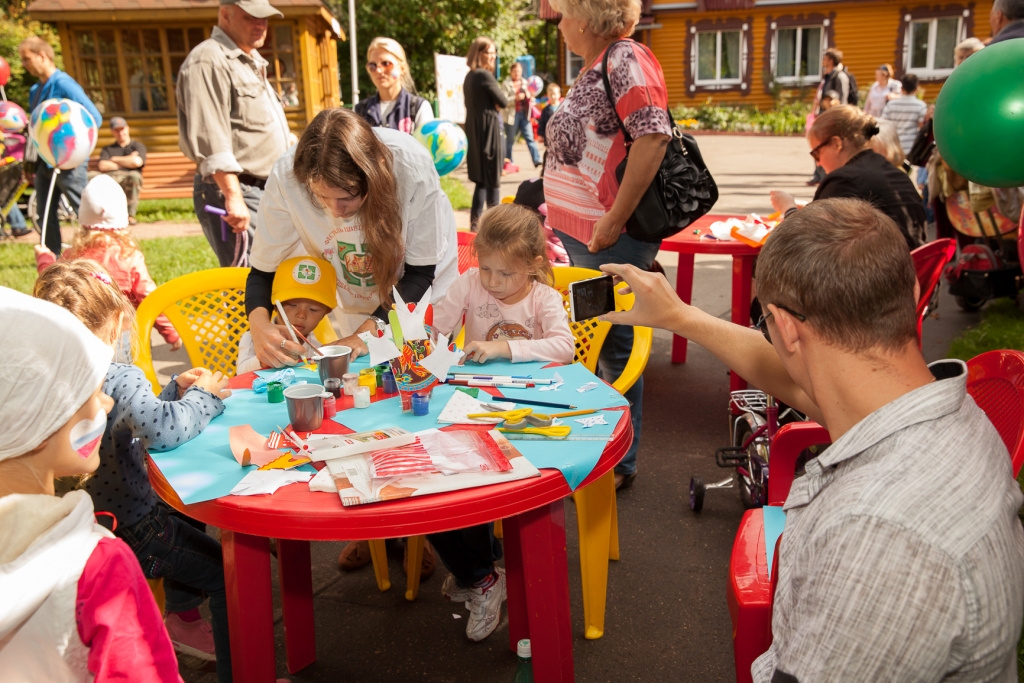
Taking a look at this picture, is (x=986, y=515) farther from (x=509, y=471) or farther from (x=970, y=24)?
(x=970, y=24)

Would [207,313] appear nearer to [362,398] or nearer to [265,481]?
[362,398]

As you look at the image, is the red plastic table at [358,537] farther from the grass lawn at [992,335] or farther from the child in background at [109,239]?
the grass lawn at [992,335]

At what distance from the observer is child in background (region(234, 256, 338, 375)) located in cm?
276

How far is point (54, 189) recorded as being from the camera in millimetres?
7094

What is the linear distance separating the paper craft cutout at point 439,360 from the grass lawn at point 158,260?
5601mm

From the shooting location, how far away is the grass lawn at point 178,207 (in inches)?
448

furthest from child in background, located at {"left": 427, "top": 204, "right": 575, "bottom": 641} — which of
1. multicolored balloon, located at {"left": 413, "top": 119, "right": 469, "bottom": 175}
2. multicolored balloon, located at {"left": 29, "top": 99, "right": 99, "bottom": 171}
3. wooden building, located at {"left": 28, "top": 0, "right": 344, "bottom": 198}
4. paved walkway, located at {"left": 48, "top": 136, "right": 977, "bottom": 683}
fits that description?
wooden building, located at {"left": 28, "top": 0, "right": 344, "bottom": 198}

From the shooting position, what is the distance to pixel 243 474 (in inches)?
74.5

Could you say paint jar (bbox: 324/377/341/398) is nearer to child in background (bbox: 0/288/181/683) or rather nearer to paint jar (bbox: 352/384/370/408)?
paint jar (bbox: 352/384/370/408)

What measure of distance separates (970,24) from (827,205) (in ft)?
90.5

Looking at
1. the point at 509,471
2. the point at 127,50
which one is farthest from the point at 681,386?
the point at 127,50

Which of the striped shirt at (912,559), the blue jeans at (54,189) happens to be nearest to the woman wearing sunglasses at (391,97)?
the blue jeans at (54,189)

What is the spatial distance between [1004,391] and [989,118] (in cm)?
84

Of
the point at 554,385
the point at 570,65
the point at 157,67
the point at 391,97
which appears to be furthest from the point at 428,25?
the point at 554,385
